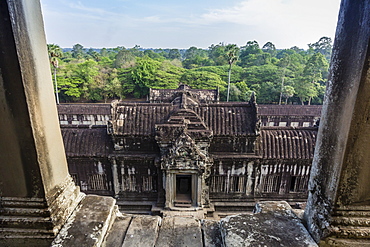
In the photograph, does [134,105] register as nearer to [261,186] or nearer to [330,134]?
[261,186]

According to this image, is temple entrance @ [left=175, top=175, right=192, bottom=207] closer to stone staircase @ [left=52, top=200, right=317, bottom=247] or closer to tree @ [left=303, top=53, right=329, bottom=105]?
stone staircase @ [left=52, top=200, right=317, bottom=247]

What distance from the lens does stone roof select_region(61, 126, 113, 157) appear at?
36.5ft

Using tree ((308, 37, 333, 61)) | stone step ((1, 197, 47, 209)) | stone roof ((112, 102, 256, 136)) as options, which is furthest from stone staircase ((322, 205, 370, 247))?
tree ((308, 37, 333, 61))

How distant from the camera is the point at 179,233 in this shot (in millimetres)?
3174

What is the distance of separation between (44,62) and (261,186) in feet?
36.1

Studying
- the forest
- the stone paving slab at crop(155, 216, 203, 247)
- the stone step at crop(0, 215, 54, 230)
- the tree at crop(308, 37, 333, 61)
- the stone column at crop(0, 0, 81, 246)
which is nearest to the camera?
the stone column at crop(0, 0, 81, 246)

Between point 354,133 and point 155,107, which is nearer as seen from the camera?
point 354,133

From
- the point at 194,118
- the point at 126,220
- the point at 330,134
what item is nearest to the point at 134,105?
the point at 194,118

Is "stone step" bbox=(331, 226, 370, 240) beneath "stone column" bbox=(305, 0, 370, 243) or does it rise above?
beneath

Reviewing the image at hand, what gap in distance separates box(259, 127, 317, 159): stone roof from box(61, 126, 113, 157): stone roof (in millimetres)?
7461

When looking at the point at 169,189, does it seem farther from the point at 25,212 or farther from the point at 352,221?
the point at 352,221

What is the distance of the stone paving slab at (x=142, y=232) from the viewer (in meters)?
2.98

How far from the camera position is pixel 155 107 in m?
12.0

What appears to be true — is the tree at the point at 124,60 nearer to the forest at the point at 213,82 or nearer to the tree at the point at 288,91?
the forest at the point at 213,82
